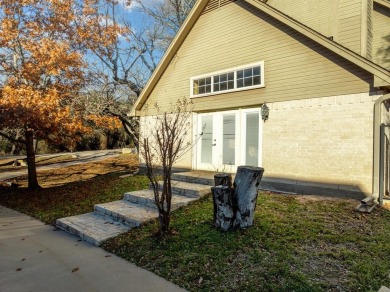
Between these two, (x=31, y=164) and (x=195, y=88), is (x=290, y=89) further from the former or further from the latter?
(x=31, y=164)

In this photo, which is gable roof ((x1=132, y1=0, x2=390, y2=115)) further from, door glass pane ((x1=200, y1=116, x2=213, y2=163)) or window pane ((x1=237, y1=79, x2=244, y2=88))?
door glass pane ((x1=200, y1=116, x2=213, y2=163))

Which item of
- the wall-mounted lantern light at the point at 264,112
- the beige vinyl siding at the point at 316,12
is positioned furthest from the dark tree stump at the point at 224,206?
the beige vinyl siding at the point at 316,12

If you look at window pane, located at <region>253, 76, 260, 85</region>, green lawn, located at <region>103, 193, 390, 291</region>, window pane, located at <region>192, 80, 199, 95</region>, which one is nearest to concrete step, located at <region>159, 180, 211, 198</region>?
green lawn, located at <region>103, 193, 390, 291</region>

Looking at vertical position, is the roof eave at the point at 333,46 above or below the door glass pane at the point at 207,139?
above

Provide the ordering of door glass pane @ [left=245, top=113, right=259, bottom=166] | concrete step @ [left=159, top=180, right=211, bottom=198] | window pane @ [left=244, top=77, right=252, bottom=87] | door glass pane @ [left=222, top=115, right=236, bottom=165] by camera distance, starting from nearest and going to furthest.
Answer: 1. concrete step @ [left=159, top=180, right=211, bottom=198]
2. door glass pane @ [left=245, top=113, right=259, bottom=166]
3. window pane @ [left=244, top=77, right=252, bottom=87]
4. door glass pane @ [left=222, top=115, right=236, bottom=165]

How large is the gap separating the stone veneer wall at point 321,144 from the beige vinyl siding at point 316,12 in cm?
319

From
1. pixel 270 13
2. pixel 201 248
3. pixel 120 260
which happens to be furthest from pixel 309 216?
pixel 270 13

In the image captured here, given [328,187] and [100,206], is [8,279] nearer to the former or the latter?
[100,206]

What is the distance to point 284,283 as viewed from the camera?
3467 millimetres

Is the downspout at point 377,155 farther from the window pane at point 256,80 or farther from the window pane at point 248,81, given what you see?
the window pane at point 248,81

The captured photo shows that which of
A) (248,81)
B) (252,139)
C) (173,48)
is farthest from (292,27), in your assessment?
(173,48)

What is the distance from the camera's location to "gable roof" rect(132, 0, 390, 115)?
6426mm

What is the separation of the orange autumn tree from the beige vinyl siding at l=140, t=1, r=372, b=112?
3887mm

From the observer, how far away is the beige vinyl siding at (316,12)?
32.1 feet
